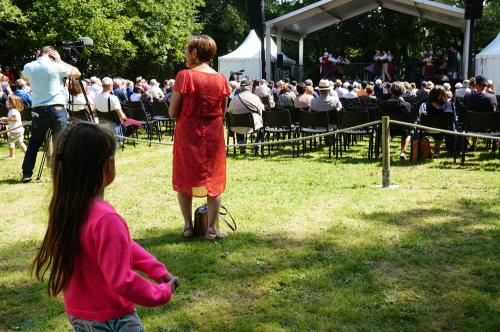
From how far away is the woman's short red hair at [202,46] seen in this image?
16.7 feet

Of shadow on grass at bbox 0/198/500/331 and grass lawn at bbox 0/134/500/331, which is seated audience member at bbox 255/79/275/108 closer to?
grass lawn at bbox 0/134/500/331

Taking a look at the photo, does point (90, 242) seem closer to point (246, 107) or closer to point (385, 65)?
point (246, 107)

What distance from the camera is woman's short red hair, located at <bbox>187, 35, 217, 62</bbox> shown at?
5.09 metres

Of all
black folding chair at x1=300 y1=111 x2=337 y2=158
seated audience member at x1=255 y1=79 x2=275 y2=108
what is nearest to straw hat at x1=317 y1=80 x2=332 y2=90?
black folding chair at x1=300 y1=111 x2=337 y2=158

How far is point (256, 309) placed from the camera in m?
4.12

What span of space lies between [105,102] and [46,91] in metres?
4.04

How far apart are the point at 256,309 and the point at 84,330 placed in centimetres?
193

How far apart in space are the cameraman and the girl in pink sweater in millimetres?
6184

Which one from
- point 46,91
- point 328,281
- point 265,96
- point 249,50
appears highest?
point 249,50

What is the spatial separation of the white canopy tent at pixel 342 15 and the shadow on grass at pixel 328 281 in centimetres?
1759

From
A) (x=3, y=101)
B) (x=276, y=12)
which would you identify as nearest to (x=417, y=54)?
(x=276, y=12)

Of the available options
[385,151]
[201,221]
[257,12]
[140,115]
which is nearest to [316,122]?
[385,151]

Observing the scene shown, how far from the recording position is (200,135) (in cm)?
518

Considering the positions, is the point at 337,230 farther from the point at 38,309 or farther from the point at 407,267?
the point at 38,309
